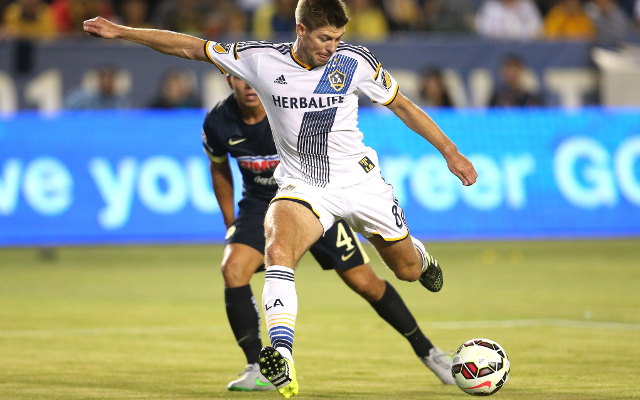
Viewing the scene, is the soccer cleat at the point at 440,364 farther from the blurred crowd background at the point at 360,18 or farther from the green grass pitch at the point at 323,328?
the blurred crowd background at the point at 360,18

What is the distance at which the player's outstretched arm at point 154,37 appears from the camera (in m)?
5.91

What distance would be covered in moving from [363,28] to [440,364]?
12.8 metres

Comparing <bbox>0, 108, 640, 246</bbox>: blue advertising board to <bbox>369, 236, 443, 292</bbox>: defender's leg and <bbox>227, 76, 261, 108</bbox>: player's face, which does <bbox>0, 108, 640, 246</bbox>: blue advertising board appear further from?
<bbox>369, 236, 443, 292</bbox>: defender's leg

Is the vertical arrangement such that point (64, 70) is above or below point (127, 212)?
above

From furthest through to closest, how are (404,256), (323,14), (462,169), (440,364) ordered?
1. (440,364)
2. (404,256)
3. (462,169)
4. (323,14)

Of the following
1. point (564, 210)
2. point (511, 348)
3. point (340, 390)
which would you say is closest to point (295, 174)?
point (340, 390)

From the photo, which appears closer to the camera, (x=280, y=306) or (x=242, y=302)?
(x=280, y=306)

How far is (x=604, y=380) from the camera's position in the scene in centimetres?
632

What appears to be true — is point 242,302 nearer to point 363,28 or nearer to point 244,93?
point 244,93

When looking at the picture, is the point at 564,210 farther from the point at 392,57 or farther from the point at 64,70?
the point at 64,70

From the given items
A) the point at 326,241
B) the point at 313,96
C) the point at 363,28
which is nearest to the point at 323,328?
the point at 326,241

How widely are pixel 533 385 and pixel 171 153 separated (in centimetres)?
963

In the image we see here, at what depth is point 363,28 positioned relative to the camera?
61.3ft

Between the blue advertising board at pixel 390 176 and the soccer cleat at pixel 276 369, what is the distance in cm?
996
